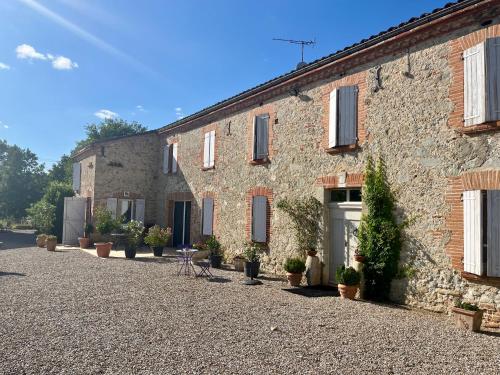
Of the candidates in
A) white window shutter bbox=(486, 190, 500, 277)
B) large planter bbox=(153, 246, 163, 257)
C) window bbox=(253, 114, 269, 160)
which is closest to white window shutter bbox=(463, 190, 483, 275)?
white window shutter bbox=(486, 190, 500, 277)

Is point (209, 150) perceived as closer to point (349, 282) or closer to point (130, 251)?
point (130, 251)

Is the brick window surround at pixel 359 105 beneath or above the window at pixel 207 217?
above

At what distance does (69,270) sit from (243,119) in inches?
260

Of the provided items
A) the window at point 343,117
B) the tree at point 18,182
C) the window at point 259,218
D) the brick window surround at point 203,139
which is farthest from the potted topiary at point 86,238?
the tree at point 18,182

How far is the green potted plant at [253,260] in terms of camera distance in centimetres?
940

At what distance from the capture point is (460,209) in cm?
630

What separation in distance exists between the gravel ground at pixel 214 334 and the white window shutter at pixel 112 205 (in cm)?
755

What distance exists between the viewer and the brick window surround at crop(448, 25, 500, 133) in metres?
6.19

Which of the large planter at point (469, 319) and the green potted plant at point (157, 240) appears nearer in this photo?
the large planter at point (469, 319)

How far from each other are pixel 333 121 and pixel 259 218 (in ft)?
11.8

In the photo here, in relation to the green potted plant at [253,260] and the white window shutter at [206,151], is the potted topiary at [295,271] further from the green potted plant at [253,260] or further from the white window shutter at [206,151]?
the white window shutter at [206,151]

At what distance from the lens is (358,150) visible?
8078 millimetres

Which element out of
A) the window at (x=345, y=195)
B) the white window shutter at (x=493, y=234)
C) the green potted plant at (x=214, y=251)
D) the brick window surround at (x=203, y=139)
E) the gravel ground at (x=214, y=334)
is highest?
the brick window surround at (x=203, y=139)

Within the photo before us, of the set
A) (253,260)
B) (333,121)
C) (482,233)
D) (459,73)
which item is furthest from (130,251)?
(459,73)
